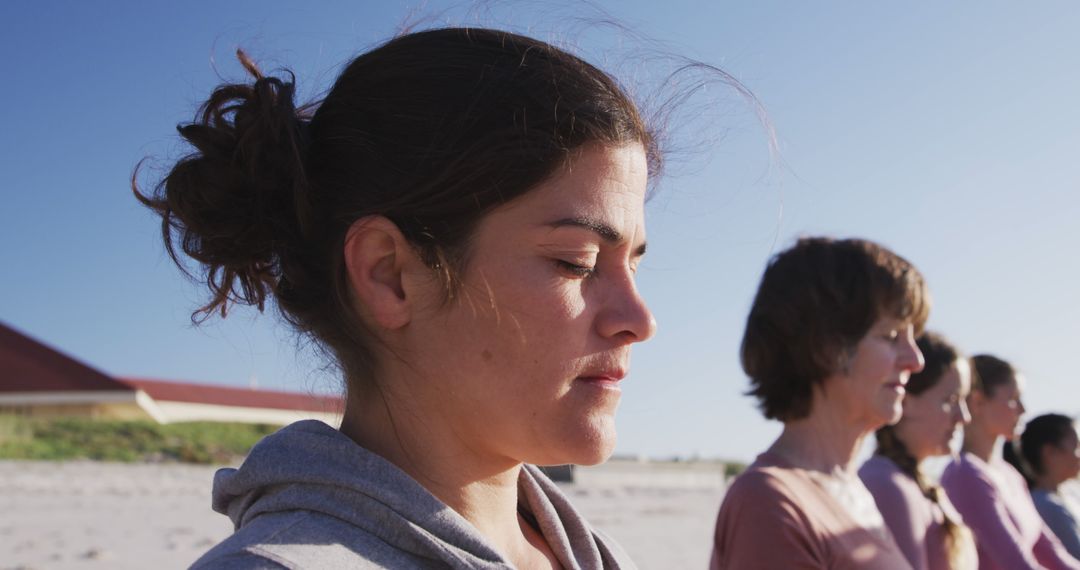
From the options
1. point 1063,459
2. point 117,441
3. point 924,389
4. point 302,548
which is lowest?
point 117,441

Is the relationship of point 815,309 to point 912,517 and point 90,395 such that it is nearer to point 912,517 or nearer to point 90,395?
point 912,517

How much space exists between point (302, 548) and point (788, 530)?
1813 millimetres

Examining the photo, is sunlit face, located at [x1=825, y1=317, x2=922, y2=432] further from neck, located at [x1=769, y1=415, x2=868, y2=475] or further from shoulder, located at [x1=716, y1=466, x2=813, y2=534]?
shoulder, located at [x1=716, y1=466, x2=813, y2=534]

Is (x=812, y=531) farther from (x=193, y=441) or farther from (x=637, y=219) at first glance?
(x=193, y=441)

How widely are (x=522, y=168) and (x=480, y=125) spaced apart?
0.12 meters

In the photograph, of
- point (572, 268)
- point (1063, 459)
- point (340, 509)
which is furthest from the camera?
point (1063, 459)

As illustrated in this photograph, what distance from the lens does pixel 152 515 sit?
1200cm

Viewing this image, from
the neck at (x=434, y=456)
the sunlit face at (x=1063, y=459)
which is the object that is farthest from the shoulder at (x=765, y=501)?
the sunlit face at (x=1063, y=459)

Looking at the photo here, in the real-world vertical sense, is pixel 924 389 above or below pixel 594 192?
below

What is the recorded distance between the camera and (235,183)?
6.05ft

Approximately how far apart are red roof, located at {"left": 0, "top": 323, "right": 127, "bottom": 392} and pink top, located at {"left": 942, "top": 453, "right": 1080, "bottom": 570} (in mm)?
31415

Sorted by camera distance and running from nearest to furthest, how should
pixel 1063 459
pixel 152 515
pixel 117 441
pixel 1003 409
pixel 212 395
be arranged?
pixel 1003 409, pixel 1063 459, pixel 152 515, pixel 117 441, pixel 212 395

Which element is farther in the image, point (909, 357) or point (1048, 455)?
point (1048, 455)

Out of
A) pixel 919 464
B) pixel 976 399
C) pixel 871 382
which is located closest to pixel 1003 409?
pixel 976 399
